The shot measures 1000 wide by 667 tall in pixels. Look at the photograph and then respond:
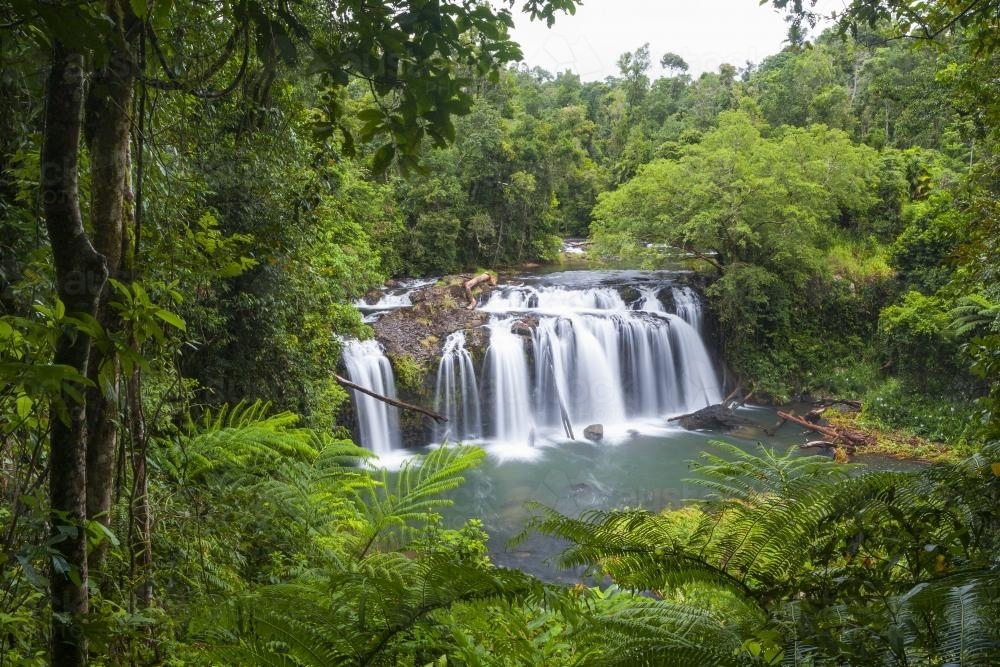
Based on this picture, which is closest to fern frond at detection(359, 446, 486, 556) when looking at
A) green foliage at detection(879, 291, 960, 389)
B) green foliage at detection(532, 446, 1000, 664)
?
green foliage at detection(532, 446, 1000, 664)

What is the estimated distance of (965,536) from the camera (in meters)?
1.62

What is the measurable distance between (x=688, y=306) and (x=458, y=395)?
663 cm

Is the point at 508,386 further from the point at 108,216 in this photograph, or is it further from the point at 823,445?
the point at 108,216

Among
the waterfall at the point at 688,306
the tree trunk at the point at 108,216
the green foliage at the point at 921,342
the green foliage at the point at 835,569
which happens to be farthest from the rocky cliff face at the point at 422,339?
the tree trunk at the point at 108,216

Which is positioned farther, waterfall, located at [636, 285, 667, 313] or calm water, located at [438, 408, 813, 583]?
waterfall, located at [636, 285, 667, 313]

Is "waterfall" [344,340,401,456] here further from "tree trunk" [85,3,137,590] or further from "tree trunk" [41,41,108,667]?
"tree trunk" [41,41,108,667]

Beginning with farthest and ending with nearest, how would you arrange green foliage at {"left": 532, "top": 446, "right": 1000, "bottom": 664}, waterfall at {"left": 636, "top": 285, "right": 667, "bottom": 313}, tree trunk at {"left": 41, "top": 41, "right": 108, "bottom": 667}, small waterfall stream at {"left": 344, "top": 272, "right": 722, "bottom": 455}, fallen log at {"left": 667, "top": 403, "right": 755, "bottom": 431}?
waterfall at {"left": 636, "top": 285, "right": 667, "bottom": 313}, fallen log at {"left": 667, "top": 403, "right": 755, "bottom": 431}, small waterfall stream at {"left": 344, "top": 272, "right": 722, "bottom": 455}, tree trunk at {"left": 41, "top": 41, "right": 108, "bottom": 667}, green foliage at {"left": 532, "top": 446, "right": 1000, "bottom": 664}

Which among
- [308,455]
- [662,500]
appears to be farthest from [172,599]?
[662,500]

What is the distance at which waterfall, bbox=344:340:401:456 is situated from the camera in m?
11.0

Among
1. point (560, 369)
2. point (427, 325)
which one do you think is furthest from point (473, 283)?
point (560, 369)

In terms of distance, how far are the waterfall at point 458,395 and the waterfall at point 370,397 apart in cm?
96

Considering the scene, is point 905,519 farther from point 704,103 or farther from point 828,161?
point 704,103

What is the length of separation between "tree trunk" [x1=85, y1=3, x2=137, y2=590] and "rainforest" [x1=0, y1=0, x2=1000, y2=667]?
0.01 meters

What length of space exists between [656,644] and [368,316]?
38.3ft
